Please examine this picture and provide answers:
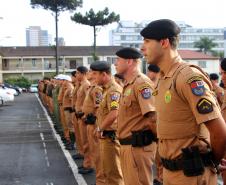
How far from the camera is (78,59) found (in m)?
79.2

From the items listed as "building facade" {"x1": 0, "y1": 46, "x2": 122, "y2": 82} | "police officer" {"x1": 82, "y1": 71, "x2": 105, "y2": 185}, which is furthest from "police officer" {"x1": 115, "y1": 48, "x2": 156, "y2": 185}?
"building facade" {"x1": 0, "y1": 46, "x2": 122, "y2": 82}

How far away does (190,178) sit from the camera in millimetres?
2922

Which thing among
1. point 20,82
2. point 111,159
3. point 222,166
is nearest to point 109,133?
point 111,159

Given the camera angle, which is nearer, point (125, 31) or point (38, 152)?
point (38, 152)

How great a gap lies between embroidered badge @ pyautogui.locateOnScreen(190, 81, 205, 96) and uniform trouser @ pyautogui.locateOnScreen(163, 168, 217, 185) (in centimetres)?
56

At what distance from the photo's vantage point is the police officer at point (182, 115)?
9.02 feet

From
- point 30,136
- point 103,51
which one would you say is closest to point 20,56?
point 103,51

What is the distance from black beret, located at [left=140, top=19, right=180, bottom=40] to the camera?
3.01 m

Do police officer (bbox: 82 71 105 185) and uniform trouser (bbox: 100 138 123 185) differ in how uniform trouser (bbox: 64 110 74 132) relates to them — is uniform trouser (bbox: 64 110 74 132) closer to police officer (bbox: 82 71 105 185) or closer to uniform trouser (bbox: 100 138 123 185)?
police officer (bbox: 82 71 105 185)

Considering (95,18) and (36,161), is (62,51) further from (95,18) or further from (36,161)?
(36,161)

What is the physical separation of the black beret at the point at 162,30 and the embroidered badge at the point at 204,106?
55 cm

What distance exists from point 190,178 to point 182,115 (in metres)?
0.43

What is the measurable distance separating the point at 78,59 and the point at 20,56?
34.3 ft

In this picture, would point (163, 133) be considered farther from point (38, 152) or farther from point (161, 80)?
point (38, 152)
